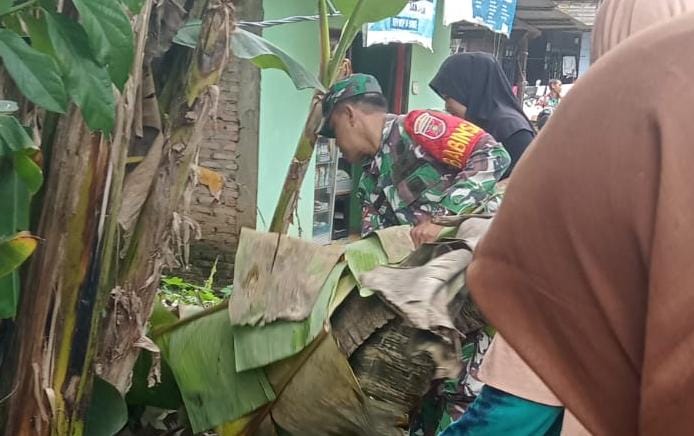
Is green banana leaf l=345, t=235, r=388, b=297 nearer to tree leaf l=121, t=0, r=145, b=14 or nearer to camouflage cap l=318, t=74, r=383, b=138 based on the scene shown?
tree leaf l=121, t=0, r=145, b=14

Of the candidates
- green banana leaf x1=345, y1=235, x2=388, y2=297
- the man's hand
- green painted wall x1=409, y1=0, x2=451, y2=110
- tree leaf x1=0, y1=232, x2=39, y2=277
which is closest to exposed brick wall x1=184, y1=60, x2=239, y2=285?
green painted wall x1=409, y1=0, x2=451, y2=110

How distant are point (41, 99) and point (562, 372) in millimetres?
853

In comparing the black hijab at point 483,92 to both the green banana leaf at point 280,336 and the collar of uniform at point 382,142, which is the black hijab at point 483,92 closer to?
the collar of uniform at point 382,142

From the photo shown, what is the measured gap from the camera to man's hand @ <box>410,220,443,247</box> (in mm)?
2049

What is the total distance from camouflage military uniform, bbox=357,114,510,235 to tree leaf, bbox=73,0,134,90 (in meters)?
1.53

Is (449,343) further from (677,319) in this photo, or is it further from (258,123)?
(258,123)

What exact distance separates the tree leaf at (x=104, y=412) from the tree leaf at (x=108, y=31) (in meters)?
0.73

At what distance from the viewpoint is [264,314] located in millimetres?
1846

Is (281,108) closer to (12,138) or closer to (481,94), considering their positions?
(481,94)

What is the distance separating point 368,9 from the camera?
2221mm

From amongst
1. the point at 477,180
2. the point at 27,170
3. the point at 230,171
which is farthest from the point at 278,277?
the point at 230,171

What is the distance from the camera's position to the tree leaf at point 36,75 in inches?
52.8

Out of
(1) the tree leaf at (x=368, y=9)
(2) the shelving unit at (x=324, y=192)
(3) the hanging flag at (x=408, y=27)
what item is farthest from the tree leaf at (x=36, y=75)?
(2) the shelving unit at (x=324, y=192)

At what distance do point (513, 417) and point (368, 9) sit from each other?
47.5 inches
